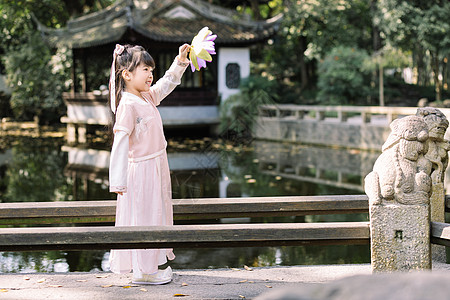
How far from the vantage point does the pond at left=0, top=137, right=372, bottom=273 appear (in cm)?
696

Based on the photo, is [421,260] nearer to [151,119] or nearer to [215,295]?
[215,295]

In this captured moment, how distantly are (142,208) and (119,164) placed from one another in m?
0.36

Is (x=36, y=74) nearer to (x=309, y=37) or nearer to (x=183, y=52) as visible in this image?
(x=309, y=37)

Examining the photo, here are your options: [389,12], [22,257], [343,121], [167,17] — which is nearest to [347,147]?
[343,121]

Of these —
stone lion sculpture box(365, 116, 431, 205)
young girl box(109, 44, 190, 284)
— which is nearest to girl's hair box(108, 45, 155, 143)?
young girl box(109, 44, 190, 284)

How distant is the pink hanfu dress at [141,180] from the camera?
426 centimetres

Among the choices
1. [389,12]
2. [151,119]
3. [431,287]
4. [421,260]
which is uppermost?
[389,12]

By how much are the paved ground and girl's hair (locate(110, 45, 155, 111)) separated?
119cm

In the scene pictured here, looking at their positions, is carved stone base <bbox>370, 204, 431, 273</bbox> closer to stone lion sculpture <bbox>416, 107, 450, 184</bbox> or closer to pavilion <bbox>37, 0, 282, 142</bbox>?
stone lion sculpture <bbox>416, 107, 450, 184</bbox>

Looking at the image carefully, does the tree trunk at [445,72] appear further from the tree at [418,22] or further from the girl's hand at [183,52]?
the girl's hand at [183,52]

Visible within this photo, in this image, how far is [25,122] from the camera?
3095 centimetres

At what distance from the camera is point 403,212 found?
4.07 metres

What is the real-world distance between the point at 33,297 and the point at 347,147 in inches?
600

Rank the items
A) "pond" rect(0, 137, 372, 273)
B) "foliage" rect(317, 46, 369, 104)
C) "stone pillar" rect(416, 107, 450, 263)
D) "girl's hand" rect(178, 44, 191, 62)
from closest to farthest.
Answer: "girl's hand" rect(178, 44, 191, 62) → "stone pillar" rect(416, 107, 450, 263) → "pond" rect(0, 137, 372, 273) → "foliage" rect(317, 46, 369, 104)
